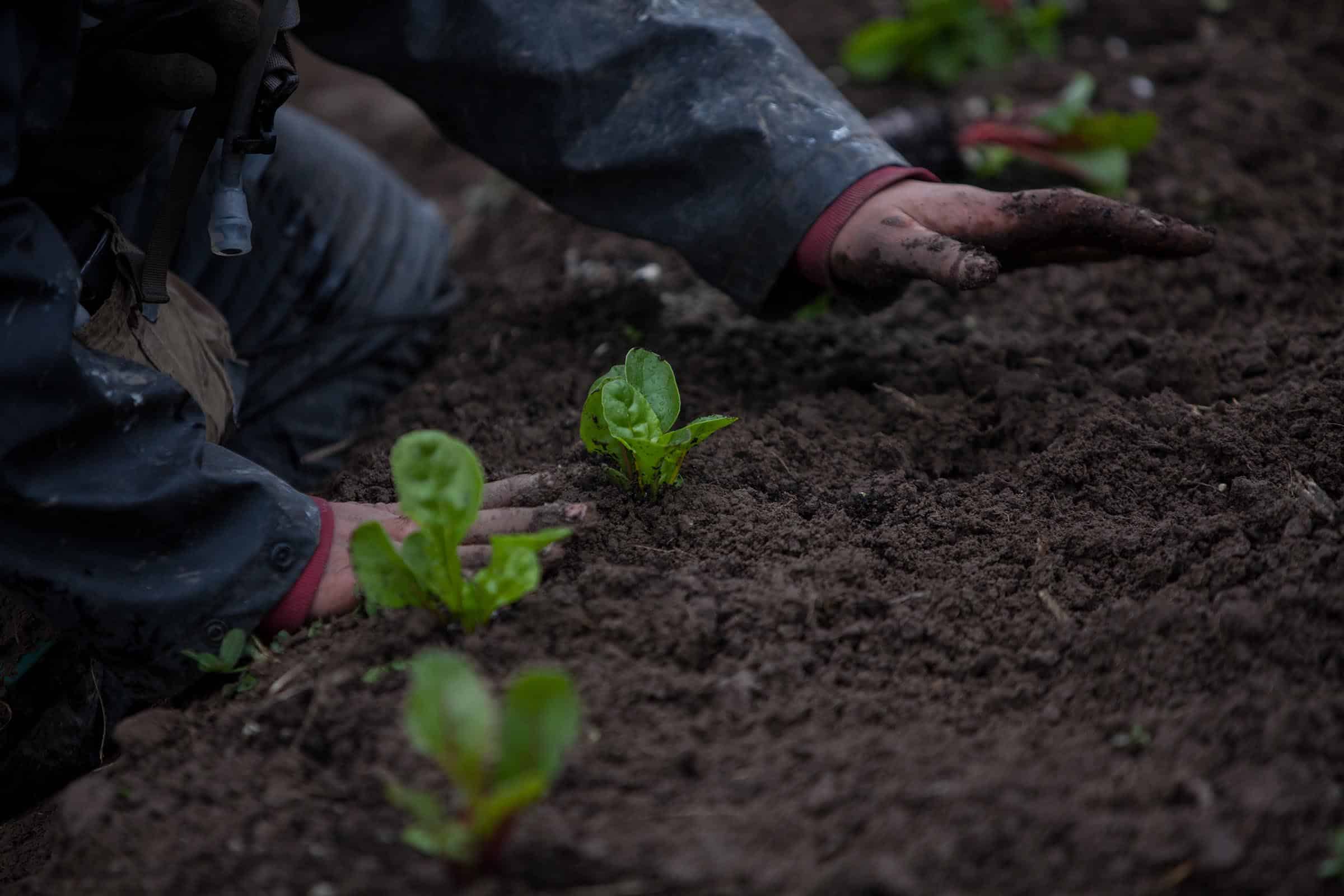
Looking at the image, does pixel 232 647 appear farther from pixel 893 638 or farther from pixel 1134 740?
pixel 1134 740

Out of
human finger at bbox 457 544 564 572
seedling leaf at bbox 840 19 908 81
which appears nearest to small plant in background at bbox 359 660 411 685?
human finger at bbox 457 544 564 572

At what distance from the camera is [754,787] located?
117cm

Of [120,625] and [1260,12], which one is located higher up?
[1260,12]

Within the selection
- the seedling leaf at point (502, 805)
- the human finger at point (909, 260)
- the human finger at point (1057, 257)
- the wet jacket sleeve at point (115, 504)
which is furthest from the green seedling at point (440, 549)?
the human finger at point (1057, 257)

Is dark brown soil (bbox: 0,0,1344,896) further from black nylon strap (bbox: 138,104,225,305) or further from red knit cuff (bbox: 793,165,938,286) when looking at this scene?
black nylon strap (bbox: 138,104,225,305)

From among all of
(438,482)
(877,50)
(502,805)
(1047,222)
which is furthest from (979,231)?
(877,50)

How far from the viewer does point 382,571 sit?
1.34 m

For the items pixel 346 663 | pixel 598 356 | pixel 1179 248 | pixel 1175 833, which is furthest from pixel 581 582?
pixel 1179 248

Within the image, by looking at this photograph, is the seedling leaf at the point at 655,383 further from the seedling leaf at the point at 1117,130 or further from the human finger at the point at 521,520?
the seedling leaf at the point at 1117,130

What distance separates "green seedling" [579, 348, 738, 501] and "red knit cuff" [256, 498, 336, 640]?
16.8 inches

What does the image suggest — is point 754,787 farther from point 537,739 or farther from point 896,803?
point 537,739

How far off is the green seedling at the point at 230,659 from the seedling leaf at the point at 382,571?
248 mm

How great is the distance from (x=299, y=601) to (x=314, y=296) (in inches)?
45.6

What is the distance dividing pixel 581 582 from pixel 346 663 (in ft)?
1.06
